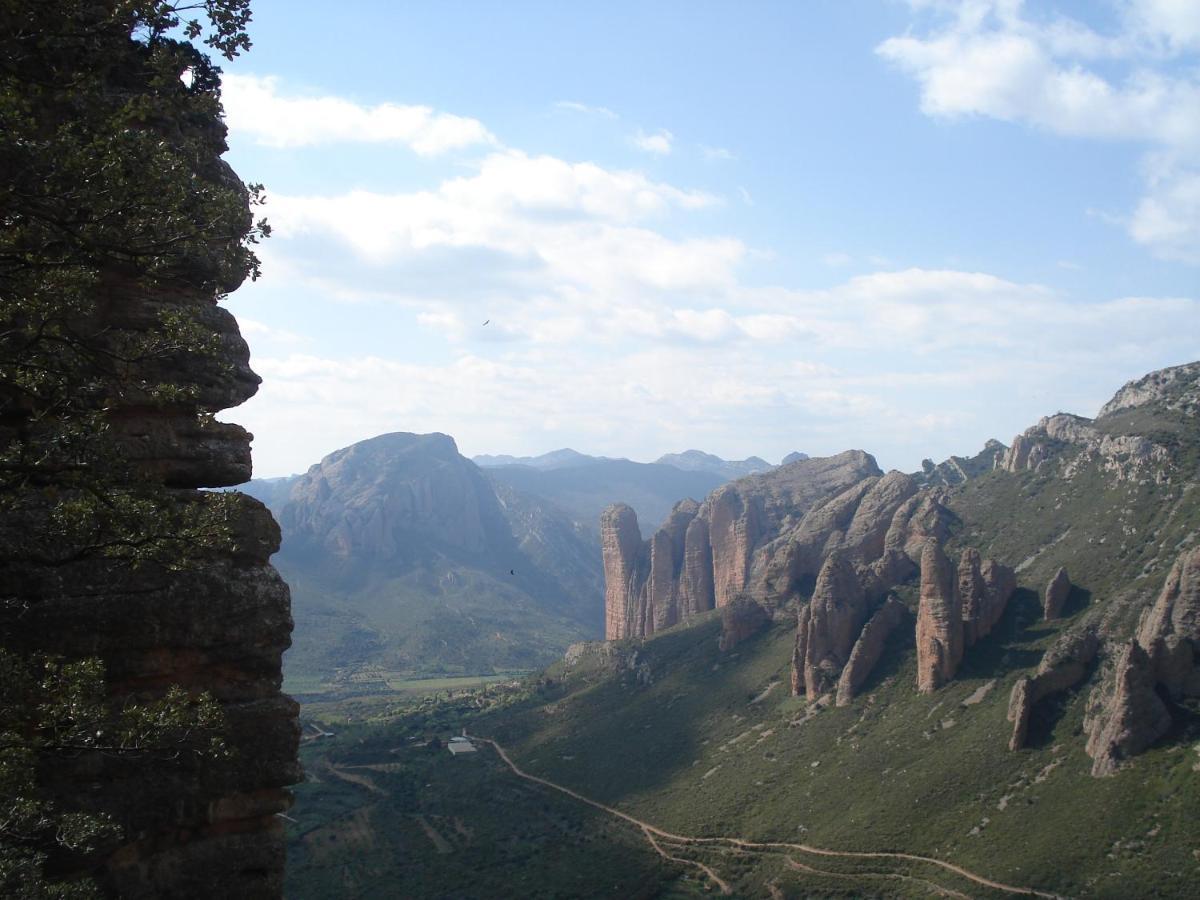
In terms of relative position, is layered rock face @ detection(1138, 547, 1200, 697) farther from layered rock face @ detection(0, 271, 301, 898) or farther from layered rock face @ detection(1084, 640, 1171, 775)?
layered rock face @ detection(0, 271, 301, 898)

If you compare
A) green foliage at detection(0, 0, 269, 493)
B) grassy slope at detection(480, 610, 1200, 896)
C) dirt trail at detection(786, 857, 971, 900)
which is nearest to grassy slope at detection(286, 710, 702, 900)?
grassy slope at detection(480, 610, 1200, 896)

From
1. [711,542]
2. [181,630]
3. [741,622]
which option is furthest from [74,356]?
[711,542]

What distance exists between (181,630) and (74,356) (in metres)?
5.15

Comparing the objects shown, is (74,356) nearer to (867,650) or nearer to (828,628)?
(867,650)

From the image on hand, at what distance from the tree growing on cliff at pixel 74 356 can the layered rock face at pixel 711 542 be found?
11929cm

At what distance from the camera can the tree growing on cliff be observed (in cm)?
1142

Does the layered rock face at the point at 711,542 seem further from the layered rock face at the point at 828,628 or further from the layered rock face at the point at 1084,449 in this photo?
the layered rock face at the point at 828,628

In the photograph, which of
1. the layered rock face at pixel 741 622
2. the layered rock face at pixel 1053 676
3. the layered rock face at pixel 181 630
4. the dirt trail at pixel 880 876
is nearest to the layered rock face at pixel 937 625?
the layered rock face at pixel 1053 676

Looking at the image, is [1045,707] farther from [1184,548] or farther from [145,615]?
[145,615]

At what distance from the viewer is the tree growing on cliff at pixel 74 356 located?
1142 cm

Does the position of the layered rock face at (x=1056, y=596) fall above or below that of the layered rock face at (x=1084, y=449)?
below

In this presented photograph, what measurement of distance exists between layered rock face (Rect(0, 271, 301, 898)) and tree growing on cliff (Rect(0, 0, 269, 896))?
0.69 feet

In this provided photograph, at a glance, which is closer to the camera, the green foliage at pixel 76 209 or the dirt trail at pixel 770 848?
the green foliage at pixel 76 209

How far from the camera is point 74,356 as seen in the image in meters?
13.0
